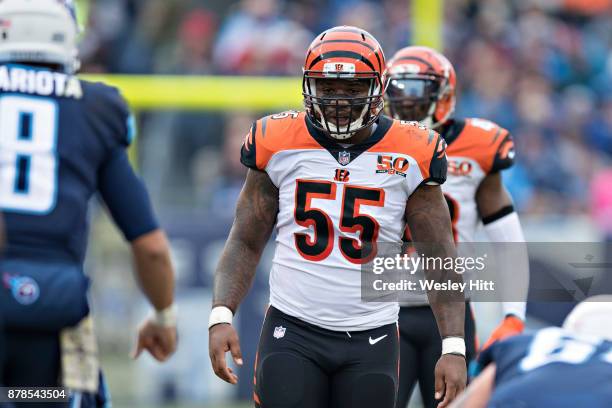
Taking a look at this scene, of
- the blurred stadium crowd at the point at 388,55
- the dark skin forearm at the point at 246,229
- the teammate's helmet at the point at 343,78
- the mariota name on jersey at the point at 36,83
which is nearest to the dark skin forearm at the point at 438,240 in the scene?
the teammate's helmet at the point at 343,78

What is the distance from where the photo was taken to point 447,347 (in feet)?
14.5

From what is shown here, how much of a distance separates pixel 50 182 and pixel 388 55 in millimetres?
7419

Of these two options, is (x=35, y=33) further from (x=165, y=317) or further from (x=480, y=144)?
(x=480, y=144)

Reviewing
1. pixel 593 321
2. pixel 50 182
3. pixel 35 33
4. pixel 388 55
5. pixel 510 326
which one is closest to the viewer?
pixel 593 321

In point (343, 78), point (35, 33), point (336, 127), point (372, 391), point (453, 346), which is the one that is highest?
point (35, 33)

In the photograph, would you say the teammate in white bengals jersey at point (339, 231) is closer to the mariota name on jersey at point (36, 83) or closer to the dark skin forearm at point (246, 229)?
the dark skin forearm at point (246, 229)

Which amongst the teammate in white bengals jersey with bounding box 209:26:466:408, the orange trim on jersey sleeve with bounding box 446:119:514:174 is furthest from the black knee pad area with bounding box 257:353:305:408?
the orange trim on jersey sleeve with bounding box 446:119:514:174

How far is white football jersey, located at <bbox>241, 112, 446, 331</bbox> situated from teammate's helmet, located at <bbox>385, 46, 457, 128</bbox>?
100 centimetres

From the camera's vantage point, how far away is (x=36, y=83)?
12.7 ft

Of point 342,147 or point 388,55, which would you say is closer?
point 342,147

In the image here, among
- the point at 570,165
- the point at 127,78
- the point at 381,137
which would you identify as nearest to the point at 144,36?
the point at 127,78

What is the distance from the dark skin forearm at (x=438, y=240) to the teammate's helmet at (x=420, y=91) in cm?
107

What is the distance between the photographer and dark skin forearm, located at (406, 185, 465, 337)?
445cm

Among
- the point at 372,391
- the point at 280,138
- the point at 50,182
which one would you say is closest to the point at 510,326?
the point at 372,391
